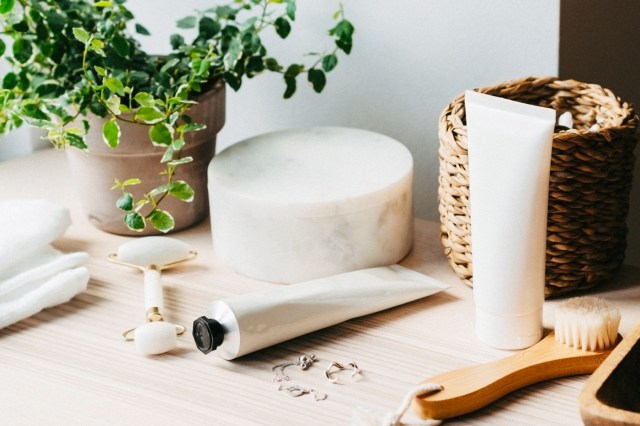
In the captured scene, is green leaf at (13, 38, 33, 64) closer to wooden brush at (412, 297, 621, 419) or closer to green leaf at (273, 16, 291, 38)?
green leaf at (273, 16, 291, 38)

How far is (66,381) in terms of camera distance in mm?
616

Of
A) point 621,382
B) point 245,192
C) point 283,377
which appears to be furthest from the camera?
point 245,192

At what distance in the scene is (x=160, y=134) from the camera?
0.73 metres

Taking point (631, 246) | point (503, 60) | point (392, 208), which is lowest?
point (631, 246)

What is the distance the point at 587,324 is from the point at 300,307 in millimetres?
211

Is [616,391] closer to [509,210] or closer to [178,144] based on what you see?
[509,210]

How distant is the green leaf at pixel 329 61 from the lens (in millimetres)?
838

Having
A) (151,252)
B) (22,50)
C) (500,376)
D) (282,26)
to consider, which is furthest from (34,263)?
(500,376)

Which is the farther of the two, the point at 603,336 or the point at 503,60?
the point at 503,60

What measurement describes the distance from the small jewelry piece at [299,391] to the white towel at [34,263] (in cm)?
23

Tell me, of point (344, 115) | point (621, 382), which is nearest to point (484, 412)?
point (621, 382)

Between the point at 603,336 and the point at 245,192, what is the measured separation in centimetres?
31

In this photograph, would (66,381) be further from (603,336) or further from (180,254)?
(603,336)

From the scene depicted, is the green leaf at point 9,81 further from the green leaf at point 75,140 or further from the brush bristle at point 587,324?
the brush bristle at point 587,324
